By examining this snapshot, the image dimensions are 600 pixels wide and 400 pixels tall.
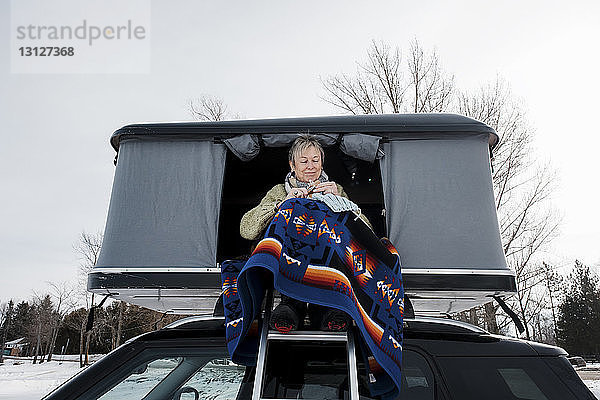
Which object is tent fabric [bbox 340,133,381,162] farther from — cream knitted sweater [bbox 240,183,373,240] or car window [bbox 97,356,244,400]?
car window [bbox 97,356,244,400]

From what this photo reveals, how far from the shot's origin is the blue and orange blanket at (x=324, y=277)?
1.92 m

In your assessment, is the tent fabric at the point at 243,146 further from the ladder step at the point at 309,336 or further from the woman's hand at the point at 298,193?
the ladder step at the point at 309,336

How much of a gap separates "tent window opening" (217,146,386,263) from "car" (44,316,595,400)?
219 centimetres

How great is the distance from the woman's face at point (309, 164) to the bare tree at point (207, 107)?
39.4 ft

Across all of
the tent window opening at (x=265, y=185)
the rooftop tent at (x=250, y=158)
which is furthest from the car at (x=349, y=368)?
the tent window opening at (x=265, y=185)

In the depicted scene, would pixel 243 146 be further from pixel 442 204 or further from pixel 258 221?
pixel 442 204

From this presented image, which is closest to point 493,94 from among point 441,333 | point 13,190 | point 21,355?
point 441,333

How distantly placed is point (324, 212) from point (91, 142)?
959 centimetres

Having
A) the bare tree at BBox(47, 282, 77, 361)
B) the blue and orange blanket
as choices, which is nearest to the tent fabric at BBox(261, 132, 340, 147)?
the blue and orange blanket

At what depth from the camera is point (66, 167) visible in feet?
41.5

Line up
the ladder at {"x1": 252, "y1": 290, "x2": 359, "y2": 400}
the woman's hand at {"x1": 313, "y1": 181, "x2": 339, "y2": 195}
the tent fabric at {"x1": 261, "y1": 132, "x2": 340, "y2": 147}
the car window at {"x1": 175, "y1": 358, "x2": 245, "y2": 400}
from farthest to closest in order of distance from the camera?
the tent fabric at {"x1": 261, "y1": 132, "x2": 340, "y2": 147} < the woman's hand at {"x1": 313, "y1": 181, "x2": 339, "y2": 195} < the car window at {"x1": 175, "y1": 358, "x2": 245, "y2": 400} < the ladder at {"x1": 252, "y1": 290, "x2": 359, "y2": 400}

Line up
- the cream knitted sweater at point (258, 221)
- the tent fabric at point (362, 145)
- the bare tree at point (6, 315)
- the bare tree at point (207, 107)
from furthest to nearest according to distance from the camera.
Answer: the bare tree at point (6, 315) → the bare tree at point (207, 107) → the tent fabric at point (362, 145) → the cream knitted sweater at point (258, 221)

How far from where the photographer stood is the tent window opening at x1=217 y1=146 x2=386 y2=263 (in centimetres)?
436

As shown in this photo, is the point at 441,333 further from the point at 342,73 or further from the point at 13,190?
the point at 13,190
